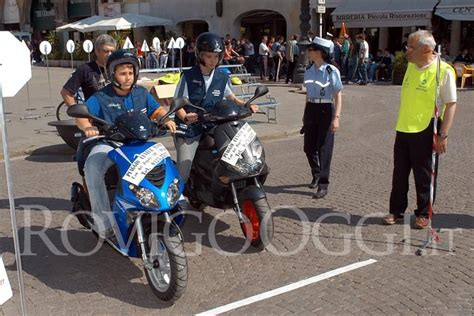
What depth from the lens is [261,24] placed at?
3206 cm

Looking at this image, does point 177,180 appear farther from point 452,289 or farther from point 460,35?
point 460,35

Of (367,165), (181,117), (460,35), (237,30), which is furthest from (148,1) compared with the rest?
(181,117)

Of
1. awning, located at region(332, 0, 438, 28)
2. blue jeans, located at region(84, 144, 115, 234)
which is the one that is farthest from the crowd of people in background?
blue jeans, located at region(84, 144, 115, 234)

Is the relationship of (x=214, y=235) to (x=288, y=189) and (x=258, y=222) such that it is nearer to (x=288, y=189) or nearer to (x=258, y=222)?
(x=258, y=222)

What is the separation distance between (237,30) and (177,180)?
1082 inches

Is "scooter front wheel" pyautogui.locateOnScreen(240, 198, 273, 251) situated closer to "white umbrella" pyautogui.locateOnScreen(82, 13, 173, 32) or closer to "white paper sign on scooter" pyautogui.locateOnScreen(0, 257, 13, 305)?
"white paper sign on scooter" pyautogui.locateOnScreen(0, 257, 13, 305)

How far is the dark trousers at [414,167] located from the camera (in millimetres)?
5211

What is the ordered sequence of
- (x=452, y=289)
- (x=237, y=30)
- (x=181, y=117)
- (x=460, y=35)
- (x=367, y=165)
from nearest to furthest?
(x=452, y=289) → (x=181, y=117) → (x=367, y=165) → (x=460, y=35) → (x=237, y=30)

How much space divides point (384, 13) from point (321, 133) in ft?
58.0

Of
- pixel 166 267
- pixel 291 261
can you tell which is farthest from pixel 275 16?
pixel 166 267

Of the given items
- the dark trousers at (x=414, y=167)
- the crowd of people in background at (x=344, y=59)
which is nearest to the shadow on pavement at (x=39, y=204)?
the dark trousers at (x=414, y=167)

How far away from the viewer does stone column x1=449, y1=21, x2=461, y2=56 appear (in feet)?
77.6

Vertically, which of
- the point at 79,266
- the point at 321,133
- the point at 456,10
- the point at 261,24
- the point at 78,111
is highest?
the point at 261,24

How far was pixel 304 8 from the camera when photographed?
18234 mm
